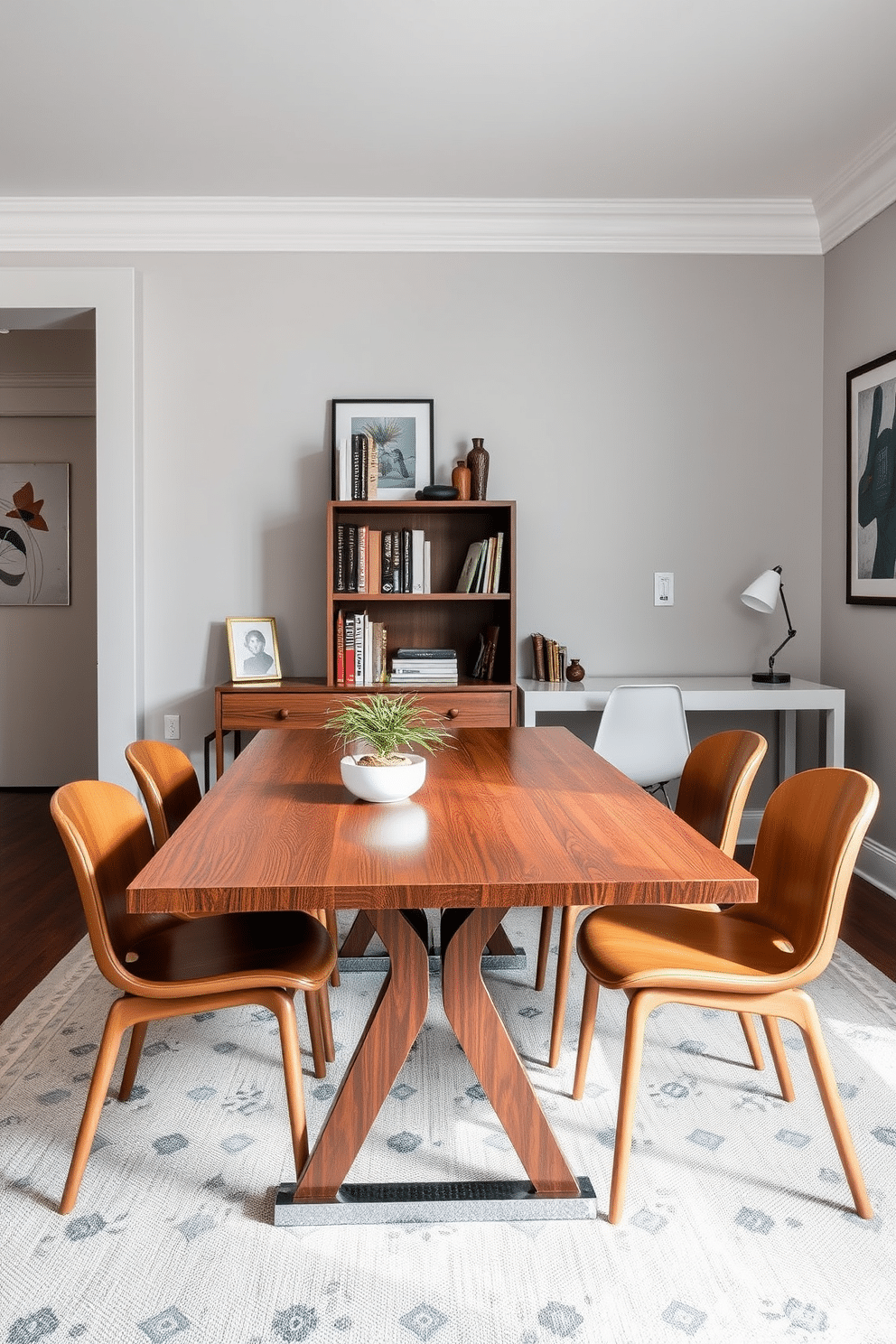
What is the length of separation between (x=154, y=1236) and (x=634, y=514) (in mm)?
3298

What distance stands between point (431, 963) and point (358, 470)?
2012 mm

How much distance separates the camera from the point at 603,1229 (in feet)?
5.46

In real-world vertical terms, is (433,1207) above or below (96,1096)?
below

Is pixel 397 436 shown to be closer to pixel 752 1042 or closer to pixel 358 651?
pixel 358 651

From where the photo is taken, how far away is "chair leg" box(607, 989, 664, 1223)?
1.67 metres

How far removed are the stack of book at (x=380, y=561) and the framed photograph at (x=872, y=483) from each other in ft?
5.65

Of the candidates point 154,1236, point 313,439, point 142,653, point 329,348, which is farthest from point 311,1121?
point 329,348

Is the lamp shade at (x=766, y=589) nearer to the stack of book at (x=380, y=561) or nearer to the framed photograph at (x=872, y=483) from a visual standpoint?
the framed photograph at (x=872, y=483)

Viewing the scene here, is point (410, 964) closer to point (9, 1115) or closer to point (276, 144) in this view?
point (9, 1115)

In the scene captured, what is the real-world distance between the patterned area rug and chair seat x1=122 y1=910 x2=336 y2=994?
41 cm

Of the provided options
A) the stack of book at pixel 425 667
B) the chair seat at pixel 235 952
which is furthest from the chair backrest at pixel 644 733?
the chair seat at pixel 235 952

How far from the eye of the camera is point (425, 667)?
12.8 feet

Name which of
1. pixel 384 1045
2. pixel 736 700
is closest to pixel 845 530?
pixel 736 700

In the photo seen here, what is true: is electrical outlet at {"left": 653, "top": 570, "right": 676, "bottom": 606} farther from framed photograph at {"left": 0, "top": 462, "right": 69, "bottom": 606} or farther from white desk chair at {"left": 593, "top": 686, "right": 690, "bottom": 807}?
framed photograph at {"left": 0, "top": 462, "right": 69, "bottom": 606}
